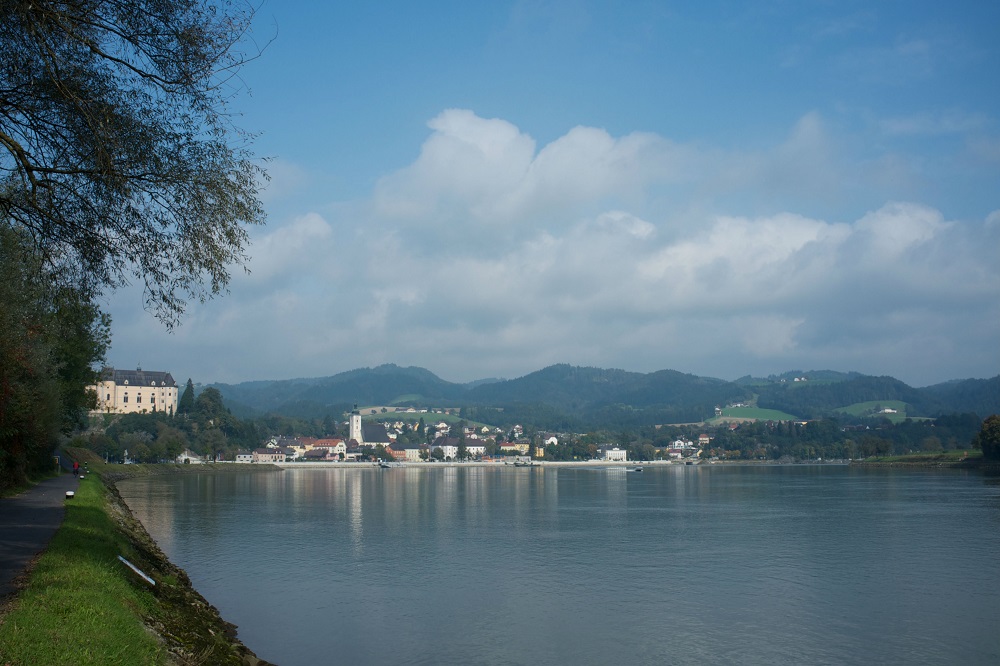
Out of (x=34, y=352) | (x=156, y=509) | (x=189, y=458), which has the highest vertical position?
(x=34, y=352)

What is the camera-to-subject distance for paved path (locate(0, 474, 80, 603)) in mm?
12343

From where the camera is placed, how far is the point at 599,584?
73.3 ft

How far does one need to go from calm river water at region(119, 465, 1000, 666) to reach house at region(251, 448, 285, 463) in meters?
107

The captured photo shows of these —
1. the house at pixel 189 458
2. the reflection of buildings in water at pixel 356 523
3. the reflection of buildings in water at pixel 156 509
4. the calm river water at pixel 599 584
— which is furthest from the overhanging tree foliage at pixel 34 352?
the house at pixel 189 458

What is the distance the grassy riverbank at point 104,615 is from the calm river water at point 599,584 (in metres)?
1.80

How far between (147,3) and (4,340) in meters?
15.5

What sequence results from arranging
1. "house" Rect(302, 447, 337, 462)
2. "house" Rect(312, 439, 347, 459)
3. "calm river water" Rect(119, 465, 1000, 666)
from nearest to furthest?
"calm river water" Rect(119, 465, 1000, 666) < "house" Rect(302, 447, 337, 462) < "house" Rect(312, 439, 347, 459)

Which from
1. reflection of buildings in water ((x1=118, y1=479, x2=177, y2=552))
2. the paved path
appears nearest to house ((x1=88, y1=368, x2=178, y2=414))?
reflection of buildings in water ((x1=118, y1=479, x2=177, y2=552))

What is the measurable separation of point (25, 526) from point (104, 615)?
9.97 m

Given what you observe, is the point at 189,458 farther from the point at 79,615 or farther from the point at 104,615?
the point at 79,615

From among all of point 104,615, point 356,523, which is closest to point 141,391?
point 356,523

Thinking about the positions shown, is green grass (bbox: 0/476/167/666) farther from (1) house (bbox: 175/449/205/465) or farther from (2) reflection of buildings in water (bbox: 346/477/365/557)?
(1) house (bbox: 175/449/205/465)

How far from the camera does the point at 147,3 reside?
9.16m

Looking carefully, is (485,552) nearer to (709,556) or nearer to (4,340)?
(709,556)
